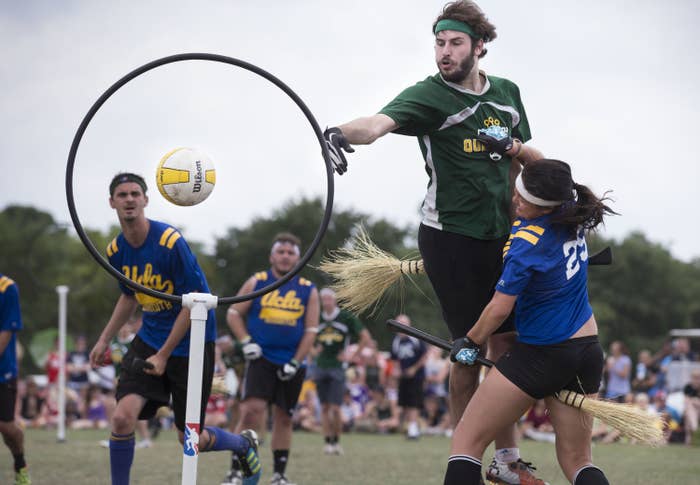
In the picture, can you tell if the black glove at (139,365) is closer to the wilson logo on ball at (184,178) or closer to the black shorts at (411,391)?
the wilson logo on ball at (184,178)

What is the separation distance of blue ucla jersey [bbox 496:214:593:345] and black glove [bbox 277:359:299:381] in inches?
191

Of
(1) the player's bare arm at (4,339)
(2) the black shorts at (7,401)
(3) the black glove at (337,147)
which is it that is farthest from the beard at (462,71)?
(2) the black shorts at (7,401)

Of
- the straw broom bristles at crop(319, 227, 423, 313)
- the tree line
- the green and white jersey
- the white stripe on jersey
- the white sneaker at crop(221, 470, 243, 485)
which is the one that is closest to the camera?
the green and white jersey

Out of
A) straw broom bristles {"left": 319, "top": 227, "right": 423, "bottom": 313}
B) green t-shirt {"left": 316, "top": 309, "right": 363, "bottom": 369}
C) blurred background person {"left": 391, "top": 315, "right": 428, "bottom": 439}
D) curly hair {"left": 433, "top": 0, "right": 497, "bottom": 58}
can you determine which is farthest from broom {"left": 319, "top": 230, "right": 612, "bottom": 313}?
blurred background person {"left": 391, "top": 315, "right": 428, "bottom": 439}

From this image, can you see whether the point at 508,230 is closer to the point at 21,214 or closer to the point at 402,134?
the point at 402,134

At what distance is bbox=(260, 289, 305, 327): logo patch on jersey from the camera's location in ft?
33.4

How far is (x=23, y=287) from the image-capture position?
168ft

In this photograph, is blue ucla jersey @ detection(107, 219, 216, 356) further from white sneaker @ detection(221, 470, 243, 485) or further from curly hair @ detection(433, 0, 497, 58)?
white sneaker @ detection(221, 470, 243, 485)

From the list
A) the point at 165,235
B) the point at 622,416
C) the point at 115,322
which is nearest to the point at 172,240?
the point at 165,235

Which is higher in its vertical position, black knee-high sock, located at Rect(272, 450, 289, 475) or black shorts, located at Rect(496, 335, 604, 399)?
black shorts, located at Rect(496, 335, 604, 399)

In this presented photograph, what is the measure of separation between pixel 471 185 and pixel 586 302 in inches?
36.7

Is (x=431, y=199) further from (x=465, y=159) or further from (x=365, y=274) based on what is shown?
(x=365, y=274)

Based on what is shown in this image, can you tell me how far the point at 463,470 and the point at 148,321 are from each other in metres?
2.89

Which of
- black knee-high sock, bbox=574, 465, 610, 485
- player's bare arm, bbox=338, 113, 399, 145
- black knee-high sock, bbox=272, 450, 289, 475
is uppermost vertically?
player's bare arm, bbox=338, 113, 399, 145
